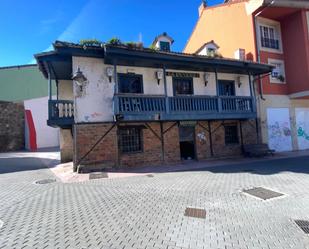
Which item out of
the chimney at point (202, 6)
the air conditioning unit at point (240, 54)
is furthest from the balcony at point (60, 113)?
the chimney at point (202, 6)

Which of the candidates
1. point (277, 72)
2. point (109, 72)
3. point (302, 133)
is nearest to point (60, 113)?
point (109, 72)

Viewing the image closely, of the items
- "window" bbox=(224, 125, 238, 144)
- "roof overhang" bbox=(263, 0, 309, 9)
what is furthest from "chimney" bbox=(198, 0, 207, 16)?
"window" bbox=(224, 125, 238, 144)

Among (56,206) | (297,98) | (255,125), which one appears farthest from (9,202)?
(297,98)

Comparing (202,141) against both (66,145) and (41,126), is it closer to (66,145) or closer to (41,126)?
(66,145)

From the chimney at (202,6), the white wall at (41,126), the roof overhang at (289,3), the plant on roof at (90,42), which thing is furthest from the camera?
the white wall at (41,126)

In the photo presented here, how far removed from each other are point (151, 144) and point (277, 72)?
11.0 metres

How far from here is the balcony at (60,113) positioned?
10852mm

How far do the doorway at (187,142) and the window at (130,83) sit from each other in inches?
125

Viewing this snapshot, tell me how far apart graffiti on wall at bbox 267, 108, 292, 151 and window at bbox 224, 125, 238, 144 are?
9.24ft

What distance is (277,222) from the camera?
176 inches

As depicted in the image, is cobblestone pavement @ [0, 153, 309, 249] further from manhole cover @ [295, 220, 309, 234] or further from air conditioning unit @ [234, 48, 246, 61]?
air conditioning unit @ [234, 48, 246, 61]

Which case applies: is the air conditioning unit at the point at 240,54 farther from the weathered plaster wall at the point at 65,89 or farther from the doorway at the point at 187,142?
the weathered plaster wall at the point at 65,89

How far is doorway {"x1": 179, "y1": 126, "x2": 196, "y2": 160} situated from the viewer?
497 inches

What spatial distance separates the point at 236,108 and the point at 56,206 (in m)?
10.6
